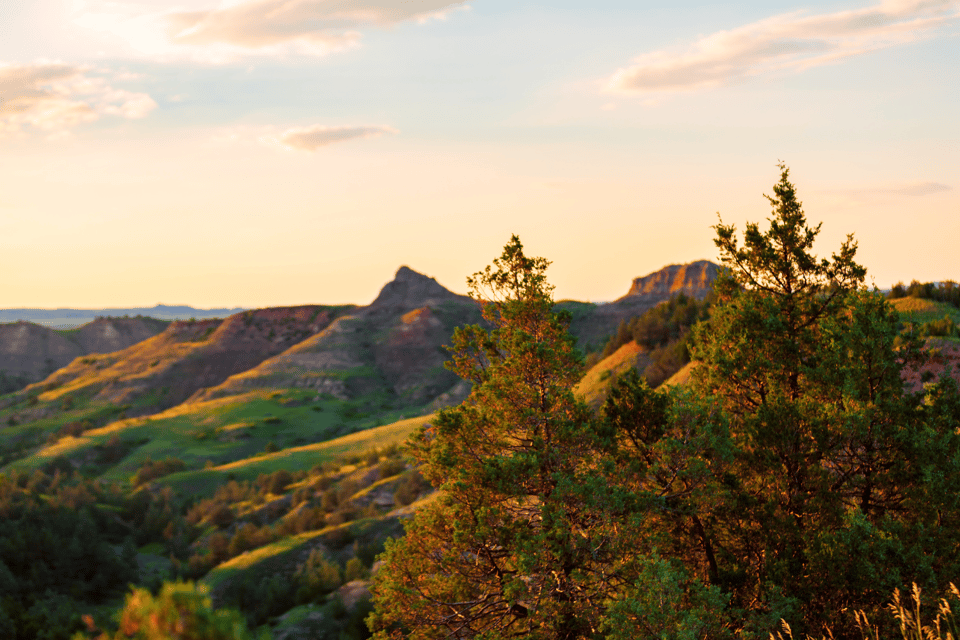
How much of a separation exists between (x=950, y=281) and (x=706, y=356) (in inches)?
1415

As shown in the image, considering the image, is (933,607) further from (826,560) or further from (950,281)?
(950,281)

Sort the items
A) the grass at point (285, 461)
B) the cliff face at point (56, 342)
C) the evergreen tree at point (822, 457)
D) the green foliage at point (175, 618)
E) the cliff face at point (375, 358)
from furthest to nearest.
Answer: the cliff face at point (56, 342), the cliff face at point (375, 358), the grass at point (285, 461), the evergreen tree at point (822, 457), the green foliage at point (175, 618)

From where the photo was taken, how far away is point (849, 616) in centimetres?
1243

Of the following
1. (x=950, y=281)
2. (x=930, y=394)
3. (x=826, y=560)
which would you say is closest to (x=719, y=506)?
(x=826, y=560)

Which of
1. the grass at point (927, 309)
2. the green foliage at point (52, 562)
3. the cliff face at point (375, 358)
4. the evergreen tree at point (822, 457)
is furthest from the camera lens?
the cliff face at point (375, 358)

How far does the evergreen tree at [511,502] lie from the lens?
12.9m

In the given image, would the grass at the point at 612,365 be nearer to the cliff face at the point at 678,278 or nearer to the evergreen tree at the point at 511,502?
the evergreen tree at the point at 511,502

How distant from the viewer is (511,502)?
15.0 m

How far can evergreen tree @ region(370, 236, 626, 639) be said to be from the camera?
42.4 ft

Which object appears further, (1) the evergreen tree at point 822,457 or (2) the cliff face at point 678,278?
(2) the cliff face at point 678,278

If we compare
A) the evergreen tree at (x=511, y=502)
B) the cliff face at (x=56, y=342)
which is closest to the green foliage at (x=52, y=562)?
the evergreen tree at (x=511, y=502)

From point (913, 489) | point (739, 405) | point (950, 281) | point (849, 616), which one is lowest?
point (849, 616)

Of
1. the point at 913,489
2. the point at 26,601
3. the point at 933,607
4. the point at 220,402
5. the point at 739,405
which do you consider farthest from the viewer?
the point at 220,402

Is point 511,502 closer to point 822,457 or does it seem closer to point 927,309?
point 822,457
